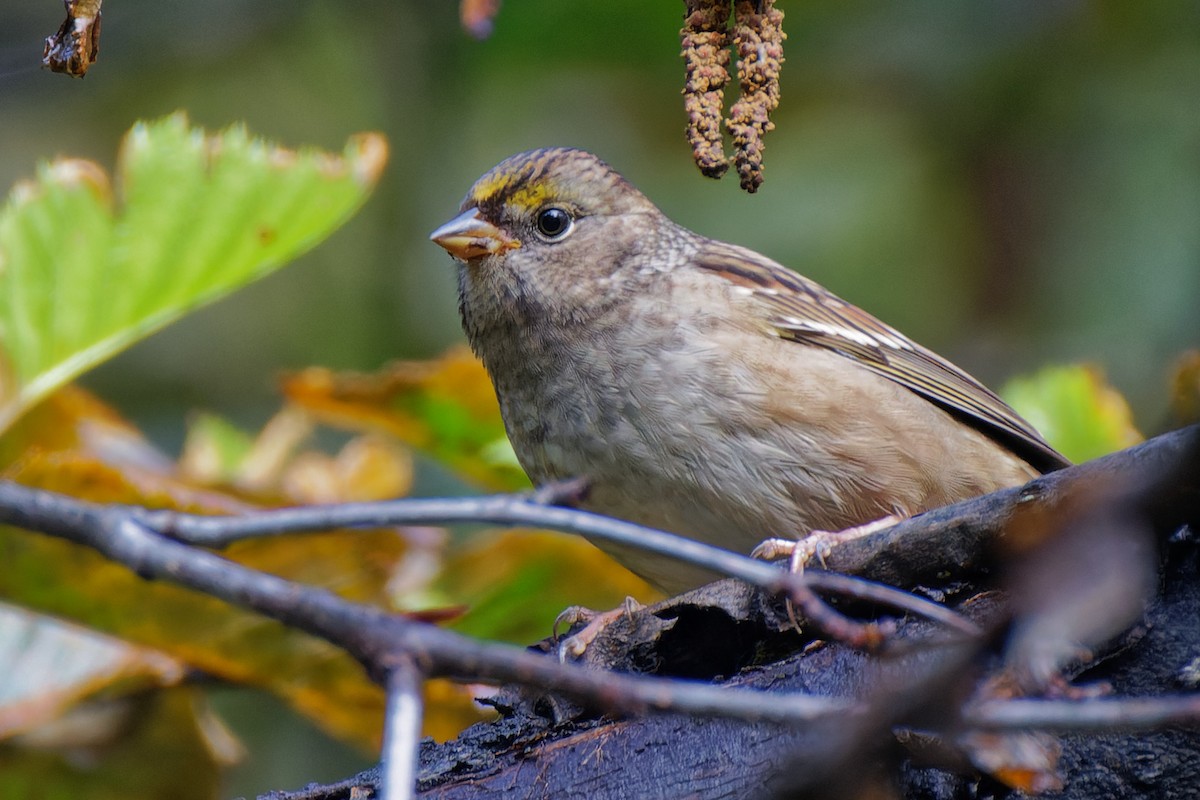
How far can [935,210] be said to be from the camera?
578 cm

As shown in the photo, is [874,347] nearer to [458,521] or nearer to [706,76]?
[706,76]

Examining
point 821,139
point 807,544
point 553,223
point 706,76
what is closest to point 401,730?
point 706,76

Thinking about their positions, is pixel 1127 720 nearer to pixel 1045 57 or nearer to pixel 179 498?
pixel 179 498

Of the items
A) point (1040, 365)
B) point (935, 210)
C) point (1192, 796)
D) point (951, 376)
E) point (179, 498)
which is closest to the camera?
point (1192, 796)

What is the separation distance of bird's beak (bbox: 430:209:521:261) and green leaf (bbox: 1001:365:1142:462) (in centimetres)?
150

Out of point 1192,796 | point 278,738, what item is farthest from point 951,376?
point 278,738

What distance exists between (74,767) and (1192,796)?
255 cm

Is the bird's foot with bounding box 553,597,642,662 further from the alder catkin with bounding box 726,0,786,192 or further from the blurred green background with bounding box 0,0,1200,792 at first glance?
the blurred green background with bounding box 0,0,1200,792

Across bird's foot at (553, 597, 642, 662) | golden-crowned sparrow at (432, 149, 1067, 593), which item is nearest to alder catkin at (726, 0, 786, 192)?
bird's foot at (553, 597, 642, 662)

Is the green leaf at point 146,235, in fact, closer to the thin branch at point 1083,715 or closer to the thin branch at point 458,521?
the thin branch at point 458,521

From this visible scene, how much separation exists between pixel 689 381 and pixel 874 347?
2.52 feet

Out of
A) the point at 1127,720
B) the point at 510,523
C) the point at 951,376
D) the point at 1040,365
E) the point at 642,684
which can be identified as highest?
the point at 1040,365

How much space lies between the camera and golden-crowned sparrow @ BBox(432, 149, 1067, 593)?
3.12 m

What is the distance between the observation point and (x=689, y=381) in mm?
3166
